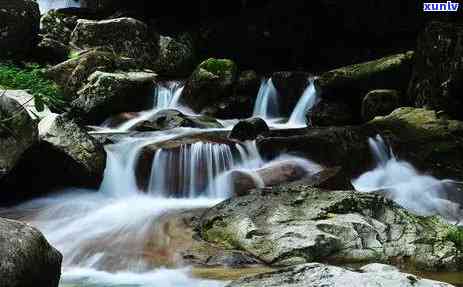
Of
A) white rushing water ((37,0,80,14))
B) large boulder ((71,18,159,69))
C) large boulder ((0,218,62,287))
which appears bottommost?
large boulder ((0,218,62,287))

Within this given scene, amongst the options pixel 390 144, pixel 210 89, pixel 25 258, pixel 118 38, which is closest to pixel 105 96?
pixel 210 89

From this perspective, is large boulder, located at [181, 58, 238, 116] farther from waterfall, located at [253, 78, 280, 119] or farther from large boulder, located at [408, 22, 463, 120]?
large boulder, located at [408, 22, 463, 120]

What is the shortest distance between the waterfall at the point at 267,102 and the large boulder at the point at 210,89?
893 millimetres

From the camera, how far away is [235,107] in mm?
15828

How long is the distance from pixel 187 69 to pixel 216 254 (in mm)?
14750

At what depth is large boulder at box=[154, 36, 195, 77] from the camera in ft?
63.8

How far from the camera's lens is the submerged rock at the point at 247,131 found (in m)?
11.2

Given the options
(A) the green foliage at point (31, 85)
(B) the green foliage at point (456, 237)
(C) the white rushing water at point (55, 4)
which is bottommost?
(B) the green foliage at point (456, 237)

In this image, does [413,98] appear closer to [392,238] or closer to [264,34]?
[392,238]

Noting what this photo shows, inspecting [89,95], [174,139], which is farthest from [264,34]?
[174,139]

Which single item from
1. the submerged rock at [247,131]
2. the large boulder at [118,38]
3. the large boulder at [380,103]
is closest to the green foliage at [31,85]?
the submerged rock at [247,131]

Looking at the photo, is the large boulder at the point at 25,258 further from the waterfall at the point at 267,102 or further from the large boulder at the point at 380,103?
the waterfall at the point at 267,102

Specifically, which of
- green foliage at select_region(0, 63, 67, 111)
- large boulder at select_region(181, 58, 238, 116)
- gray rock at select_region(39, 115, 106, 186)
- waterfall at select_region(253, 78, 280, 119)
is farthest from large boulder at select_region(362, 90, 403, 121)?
green foliage at select_region(0, 63, 67, 111)

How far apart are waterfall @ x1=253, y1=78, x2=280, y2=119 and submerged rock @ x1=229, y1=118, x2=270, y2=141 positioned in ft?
14.0
